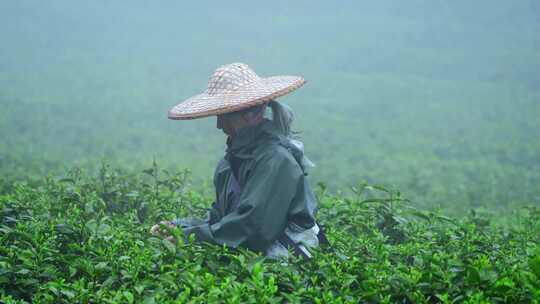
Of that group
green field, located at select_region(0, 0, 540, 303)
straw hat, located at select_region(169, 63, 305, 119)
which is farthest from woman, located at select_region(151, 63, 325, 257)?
green field, located at select_region(0, 0, 540, 303)

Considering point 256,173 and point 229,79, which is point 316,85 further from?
point 256,173

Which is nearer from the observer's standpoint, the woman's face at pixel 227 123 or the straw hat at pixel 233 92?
the straw hat at pixel 233 92

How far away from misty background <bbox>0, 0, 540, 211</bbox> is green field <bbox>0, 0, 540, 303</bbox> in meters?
0.09

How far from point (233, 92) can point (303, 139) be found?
37.0 ft

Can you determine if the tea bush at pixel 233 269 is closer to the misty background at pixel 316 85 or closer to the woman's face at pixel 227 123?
the woman's face at pixel 227 123

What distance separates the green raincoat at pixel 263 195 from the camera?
3072 millimetres

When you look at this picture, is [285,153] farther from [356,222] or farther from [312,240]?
[356,222]

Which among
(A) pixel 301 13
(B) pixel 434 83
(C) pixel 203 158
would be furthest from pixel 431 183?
(A) pixel 301 13

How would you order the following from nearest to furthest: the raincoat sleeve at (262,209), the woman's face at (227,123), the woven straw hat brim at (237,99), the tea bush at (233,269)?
1. the tea bush at (233,269)
2. the raincoat sleeve at (262,209)
3. the woven straw hat brim at (237,99)
4. the woman's face at (227,123)

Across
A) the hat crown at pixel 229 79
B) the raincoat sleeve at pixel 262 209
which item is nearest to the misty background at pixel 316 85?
the hat crown at pixel 229 79

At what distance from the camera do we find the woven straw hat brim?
319 cm

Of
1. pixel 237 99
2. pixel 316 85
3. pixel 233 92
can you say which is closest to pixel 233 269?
pixel 237 99

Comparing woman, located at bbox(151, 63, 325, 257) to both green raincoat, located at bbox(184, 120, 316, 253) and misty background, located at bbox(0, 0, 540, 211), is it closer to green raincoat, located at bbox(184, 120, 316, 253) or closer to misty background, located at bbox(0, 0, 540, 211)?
green raincoat, located at bbox(184, 120, 316, 253)

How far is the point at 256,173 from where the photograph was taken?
3176 millimetres
